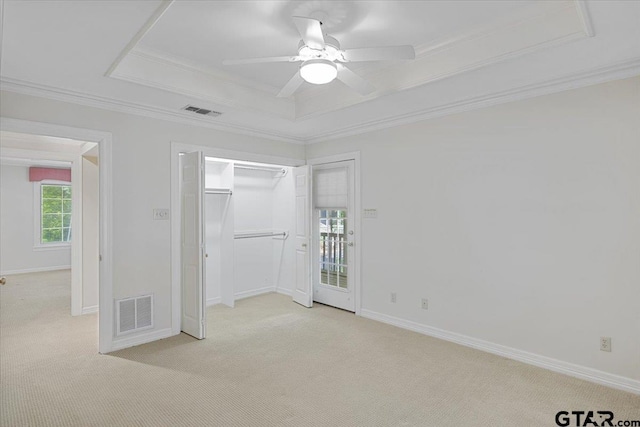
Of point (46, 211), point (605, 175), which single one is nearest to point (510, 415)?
point (605, 175)

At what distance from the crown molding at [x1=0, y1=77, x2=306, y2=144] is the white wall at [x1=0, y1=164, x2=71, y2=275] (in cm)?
627

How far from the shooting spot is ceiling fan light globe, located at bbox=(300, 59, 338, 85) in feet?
7.76

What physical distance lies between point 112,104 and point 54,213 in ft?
21.8

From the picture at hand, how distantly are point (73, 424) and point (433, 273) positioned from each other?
11.3ft

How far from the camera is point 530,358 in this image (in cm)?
329

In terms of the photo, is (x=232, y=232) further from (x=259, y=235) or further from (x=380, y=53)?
(x=380, y=53)

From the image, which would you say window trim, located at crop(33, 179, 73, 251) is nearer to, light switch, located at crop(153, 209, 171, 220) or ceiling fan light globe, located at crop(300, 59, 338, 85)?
light switch, located at crop(153, 209, 171, 220)

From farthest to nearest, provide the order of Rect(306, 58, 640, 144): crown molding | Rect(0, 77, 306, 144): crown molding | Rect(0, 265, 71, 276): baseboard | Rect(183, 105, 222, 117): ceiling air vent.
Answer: Rect(0, 265, 71, 276): baseboard, Rect(183, 105, 222, 117): ceiling air vent, Rect(0, 77, 306, 144): crown molding, Rect(306, 58, 640, 144): crown molding

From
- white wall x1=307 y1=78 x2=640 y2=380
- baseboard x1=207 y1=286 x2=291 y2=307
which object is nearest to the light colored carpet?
white wall x1=307 y1=78 x2=640 y2=380

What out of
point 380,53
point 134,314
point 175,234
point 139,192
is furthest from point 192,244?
point 380,53

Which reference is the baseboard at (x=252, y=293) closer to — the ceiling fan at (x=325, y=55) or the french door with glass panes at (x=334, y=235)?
the french door with glass panes at (x=334, y=235)

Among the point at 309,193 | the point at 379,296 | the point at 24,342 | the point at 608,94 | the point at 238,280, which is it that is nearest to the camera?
the point at 608,94

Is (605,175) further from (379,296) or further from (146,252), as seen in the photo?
(146,252)

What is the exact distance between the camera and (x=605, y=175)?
2.91 m
